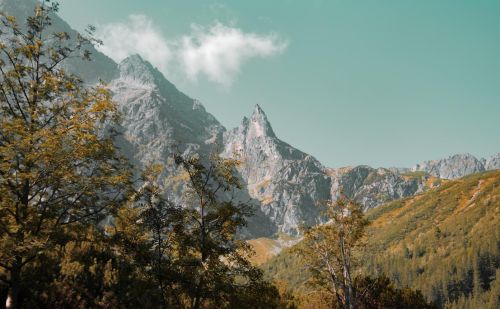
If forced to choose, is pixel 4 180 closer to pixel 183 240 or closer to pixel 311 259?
pixel 183 240

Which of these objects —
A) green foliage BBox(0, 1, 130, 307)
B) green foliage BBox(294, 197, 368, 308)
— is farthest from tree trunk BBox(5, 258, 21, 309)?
green foliage BBox(294, 197, 368, 308)

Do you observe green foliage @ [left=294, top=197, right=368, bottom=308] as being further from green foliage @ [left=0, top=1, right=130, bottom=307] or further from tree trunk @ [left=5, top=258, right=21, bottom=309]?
tree trunk @ [left=5, top=258, right=21, bottom=309]

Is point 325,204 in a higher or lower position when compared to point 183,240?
higher

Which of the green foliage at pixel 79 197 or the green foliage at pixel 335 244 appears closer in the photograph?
the green foliage at pixel 79 197

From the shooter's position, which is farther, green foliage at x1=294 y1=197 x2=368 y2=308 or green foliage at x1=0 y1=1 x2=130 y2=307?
green foliage at x1=294 y1=197 x2=368 y2=308

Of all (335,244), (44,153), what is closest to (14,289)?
(44,153)

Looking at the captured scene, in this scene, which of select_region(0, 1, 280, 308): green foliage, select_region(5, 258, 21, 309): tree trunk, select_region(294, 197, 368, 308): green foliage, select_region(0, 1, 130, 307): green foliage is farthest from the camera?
select_region(294, 197, 368, 308): green foliage

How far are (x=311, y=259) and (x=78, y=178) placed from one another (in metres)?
27.7

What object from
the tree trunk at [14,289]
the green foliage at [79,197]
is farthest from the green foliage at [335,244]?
the tree trunk at [14,289]

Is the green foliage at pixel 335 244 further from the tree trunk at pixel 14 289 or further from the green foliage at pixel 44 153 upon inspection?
the tree trunk at pixel 14 289

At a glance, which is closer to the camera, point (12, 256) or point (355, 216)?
point (12, 256)

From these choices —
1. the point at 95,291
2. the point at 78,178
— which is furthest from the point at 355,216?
the point at 78,178

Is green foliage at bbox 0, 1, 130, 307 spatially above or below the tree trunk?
above

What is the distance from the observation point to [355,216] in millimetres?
38625
